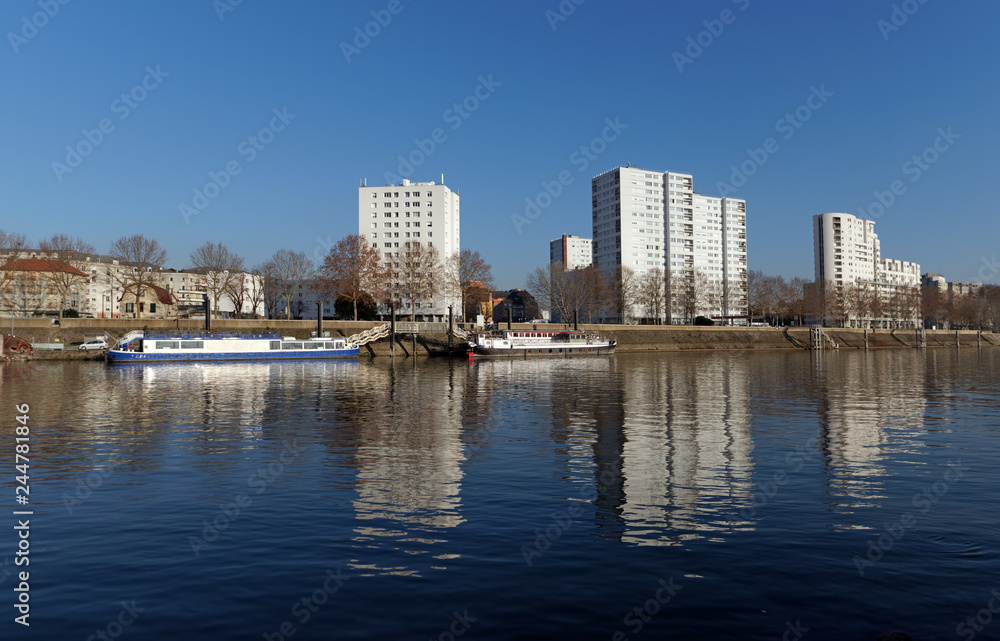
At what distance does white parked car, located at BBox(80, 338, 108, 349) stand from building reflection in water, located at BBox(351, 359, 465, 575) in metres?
65.3

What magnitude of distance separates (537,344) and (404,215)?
7946 centimetres

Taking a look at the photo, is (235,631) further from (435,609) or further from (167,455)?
(167,455)

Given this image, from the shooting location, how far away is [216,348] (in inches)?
3019

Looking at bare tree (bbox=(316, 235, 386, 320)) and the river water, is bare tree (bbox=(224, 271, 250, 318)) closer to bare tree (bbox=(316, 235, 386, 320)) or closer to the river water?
bare tree (bbox=(316, 235, 386, 320))

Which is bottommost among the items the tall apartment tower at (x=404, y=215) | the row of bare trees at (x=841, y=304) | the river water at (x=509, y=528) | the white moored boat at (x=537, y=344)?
the river water at (x=509, y=528)

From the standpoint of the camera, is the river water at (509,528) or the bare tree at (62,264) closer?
the river water at (509,528)

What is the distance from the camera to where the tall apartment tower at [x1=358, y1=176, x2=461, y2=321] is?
158 m

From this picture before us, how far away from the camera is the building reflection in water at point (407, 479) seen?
1133cm

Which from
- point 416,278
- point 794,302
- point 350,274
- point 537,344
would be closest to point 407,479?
point 537,344

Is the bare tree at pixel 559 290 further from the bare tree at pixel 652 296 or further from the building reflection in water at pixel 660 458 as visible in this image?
the building reflection in water at pixel 660 458

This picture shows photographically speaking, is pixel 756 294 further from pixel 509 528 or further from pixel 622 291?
pixel 509 528

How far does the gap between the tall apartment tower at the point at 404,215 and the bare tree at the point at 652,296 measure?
A: 51551mm

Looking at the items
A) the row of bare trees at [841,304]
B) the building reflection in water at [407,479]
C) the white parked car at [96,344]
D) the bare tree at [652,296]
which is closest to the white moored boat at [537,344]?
the white parked car at [96,344]

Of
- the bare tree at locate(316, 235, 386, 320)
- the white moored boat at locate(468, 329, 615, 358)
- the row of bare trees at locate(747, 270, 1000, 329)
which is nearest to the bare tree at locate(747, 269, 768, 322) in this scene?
the row of bare trees at locate(747, 270, 1000, 329)
